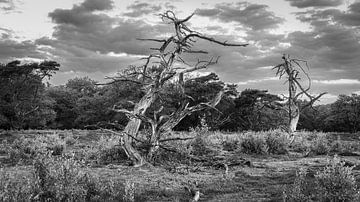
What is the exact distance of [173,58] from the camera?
1459 centimetres

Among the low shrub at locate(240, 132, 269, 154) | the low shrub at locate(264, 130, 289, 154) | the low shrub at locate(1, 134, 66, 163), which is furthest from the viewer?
the low shrub at locate(264, 130, 289, 154)

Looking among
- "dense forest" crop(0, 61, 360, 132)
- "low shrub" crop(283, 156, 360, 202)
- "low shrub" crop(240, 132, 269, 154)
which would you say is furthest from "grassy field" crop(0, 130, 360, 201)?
"dense forest" crop(0, 61, 360, 132)

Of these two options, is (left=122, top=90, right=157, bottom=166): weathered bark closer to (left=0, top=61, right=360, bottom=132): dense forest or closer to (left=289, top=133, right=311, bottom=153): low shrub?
(left=289, top=133, right=311, bottom=153): low shrub

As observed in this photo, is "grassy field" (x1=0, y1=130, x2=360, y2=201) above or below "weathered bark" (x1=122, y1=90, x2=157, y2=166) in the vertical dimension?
below

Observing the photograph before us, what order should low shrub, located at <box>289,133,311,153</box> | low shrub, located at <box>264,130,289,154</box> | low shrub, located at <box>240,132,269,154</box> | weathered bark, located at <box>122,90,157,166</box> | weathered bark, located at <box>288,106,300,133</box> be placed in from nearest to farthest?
weathered bark, located at <box>122,90,157,166</box>
low shrub, located at <box>240,132,269,154</box>
low shrub, located at <box>264,130,289,154</box>
low shrub, located at <box>289,133,311,153</box>
weathered bark, located at <box>288,106,300,133</box>

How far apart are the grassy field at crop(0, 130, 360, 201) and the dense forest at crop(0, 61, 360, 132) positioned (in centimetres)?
1981

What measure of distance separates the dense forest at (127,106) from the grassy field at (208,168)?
19814mm

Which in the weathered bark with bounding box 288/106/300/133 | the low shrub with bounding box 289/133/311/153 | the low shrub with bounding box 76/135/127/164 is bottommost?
the low shrub with bounding box 289/133/311/153

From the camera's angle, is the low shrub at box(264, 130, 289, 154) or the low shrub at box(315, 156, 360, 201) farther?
the low shrub at box(264, 130, 289, 154)

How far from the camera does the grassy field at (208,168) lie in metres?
8.98

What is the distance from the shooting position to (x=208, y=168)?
12.9m

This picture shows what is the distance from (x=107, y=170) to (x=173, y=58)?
16.4 feet

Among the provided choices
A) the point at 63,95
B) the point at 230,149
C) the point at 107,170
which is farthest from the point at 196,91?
the point at 107,170

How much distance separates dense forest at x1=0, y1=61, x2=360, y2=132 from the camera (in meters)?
46.0
